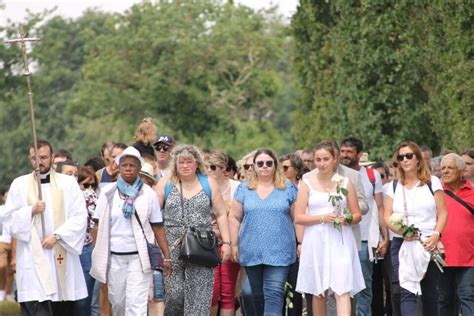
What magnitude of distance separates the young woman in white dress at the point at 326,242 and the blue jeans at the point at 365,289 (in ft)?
4.96

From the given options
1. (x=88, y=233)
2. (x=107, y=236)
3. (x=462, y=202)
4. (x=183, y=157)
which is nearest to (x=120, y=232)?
(x=107, y=236)

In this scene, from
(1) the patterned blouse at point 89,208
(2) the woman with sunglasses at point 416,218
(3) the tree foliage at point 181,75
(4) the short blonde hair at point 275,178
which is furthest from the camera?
(3) the tree foliage at point 181,75

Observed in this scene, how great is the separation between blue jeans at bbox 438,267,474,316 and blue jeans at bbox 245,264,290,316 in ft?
5.33

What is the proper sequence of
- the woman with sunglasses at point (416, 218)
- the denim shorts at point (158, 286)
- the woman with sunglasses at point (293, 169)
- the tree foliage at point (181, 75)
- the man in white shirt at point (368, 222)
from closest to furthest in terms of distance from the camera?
the denim shorts at point (158, 286), the woman with sunglasses at point (416, 218), the man in white shirt at point (368, 222), the woman with sunglasses at point (293, 169), the tree foliage at point (181, 75)

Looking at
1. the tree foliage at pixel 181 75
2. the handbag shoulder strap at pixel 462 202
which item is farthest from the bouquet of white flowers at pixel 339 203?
the tree foliage at pixel 181 75

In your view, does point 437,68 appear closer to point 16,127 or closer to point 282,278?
Answer: point 282,278

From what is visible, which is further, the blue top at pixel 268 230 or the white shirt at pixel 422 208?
the blue top at pixel 268 230

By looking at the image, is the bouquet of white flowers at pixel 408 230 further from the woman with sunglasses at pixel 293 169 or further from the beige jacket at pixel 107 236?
the beige jacket at pixel 107 236

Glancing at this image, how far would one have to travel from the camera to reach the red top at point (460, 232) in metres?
15.0

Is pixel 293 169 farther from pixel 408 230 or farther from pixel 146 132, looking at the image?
pixel 408 230

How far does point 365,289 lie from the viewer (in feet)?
54.9

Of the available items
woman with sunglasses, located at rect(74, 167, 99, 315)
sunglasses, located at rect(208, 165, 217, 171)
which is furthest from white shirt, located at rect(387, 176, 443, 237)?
woman with sunglasses, located at rect(74, 167, 99, 315)

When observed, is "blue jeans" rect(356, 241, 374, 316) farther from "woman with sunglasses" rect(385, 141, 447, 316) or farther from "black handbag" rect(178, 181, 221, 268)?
"black handbag" rect(178, 181, 221, 268)

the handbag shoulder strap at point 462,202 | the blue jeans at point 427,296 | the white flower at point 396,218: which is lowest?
the blue jeans at point 427,296
